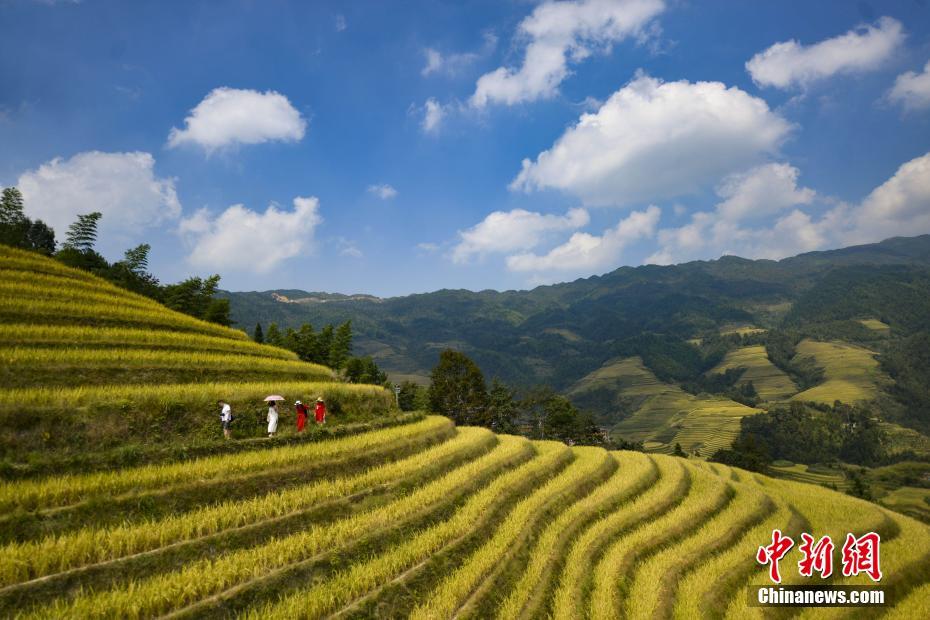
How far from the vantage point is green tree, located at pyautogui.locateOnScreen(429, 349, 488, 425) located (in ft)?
189

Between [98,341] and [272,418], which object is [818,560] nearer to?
[272,418]

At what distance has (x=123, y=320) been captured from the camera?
66.9 ft

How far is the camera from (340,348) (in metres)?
67.9

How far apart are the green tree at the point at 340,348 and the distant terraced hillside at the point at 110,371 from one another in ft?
133

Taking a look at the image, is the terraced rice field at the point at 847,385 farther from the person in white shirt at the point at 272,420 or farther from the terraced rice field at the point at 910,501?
the person in white shirt at the point at 272,420

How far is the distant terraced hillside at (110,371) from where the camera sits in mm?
12023

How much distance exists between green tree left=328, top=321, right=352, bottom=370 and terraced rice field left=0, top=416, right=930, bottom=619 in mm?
50359

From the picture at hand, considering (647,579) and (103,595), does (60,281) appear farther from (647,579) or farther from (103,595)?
(647,579)

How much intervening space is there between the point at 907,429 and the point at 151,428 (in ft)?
657

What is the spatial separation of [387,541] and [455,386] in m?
47.4

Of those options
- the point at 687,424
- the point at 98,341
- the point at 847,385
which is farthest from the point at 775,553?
the point at 847,385

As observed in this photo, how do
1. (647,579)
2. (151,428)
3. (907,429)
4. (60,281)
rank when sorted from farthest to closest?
(907,429), (60,281), (151,428), (647,579)

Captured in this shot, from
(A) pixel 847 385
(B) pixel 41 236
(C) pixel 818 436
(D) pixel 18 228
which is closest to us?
(D) pixel 18 228

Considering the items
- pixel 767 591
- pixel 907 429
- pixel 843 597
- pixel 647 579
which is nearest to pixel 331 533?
pixel 647 579
